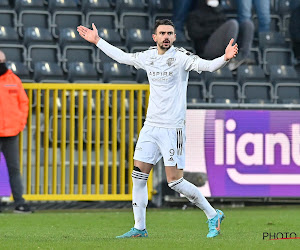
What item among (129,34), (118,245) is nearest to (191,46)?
(129,34)

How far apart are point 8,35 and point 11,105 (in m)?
3.91

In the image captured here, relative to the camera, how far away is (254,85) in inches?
609

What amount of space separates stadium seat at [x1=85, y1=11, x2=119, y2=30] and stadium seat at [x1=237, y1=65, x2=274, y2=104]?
7.96 feet

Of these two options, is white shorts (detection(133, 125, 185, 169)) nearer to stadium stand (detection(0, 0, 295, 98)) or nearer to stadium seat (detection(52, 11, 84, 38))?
stadium stand (detection(0, 0, 295, 98))

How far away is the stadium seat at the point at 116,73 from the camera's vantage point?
15039 mm

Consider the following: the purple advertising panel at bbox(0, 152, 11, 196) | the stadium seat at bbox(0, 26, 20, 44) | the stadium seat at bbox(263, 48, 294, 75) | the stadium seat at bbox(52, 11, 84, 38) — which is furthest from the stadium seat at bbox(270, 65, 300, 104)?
the purple advertising panel at bbox(0, 152, 11, 196)

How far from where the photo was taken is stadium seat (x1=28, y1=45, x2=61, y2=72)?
15.4 m

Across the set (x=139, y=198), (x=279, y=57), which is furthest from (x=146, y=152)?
(x=279, y=57)

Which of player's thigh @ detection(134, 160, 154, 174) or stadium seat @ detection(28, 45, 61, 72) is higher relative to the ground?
stadium seat @ detection(28, 45, 61, 72)

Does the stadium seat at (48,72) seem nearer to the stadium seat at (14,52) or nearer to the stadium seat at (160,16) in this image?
the stadium seat at (14,52)

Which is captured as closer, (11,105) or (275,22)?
(11,105)

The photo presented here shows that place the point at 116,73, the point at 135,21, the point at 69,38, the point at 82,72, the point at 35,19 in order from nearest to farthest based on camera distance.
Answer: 1. the point at 82,72
2. the point at 116,73
3. the point at 69,38
4. the point at 35,19
5. the point at 135,21

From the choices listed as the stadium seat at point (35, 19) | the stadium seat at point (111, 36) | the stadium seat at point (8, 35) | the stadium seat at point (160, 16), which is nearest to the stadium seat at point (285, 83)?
the stadium seat at point (160, 16)

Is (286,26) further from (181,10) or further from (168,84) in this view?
(168,84)
